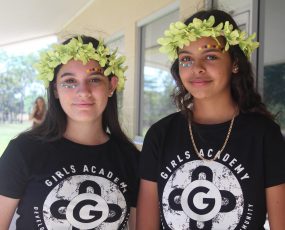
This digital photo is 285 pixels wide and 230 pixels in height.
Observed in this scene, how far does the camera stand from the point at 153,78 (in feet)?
18.2

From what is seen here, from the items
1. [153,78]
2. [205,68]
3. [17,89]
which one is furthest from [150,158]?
[17,89]

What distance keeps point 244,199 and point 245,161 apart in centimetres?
15

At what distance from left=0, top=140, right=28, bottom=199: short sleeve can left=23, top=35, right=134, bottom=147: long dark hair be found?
16cm

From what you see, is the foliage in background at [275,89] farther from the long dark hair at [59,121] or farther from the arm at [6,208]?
the arm at [6,208]

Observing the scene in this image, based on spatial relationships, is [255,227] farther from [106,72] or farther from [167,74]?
[167,74]

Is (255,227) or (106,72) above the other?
(106,72)

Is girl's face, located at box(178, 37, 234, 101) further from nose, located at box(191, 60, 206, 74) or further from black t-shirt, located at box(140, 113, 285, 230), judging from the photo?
black t-shirt, located at box(140, 113, 285, 230)

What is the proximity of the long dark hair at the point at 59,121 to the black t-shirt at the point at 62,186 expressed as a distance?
0.23ft

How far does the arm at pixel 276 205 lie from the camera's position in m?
1.49

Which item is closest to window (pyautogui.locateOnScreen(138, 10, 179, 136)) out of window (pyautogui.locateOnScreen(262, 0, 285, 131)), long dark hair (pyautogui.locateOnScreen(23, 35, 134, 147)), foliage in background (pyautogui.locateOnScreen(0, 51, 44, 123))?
window (pyautogui.locateOnScreen(262, 0, 285, 131))

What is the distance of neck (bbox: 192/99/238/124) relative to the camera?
1.69m

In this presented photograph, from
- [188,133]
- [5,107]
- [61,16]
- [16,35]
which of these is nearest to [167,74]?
[188,133]

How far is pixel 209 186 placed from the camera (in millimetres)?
1552

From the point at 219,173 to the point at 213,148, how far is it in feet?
0.35
